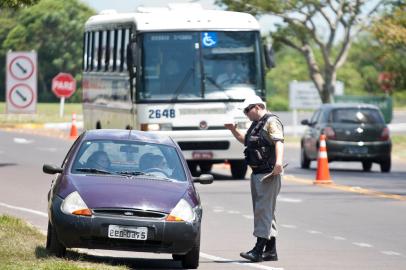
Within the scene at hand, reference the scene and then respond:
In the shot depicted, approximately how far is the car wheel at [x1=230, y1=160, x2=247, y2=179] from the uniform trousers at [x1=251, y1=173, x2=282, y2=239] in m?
14.5

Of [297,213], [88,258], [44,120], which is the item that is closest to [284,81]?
[44,120]

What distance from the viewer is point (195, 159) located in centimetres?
2866

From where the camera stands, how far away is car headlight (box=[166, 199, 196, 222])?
46.0 feet

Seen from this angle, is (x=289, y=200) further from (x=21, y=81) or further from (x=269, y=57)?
(x=21, y=81)

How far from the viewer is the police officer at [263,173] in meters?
15.2

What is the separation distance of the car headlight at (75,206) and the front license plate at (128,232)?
0.88 ft

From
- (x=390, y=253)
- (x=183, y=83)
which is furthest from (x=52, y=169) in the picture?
(x=183, y=83)

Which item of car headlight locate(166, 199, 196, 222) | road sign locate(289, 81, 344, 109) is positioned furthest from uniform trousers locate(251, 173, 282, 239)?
road sign locate(289, 81, 344, 109)

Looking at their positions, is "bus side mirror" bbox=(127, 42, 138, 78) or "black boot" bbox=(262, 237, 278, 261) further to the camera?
"bus side mirror" bbox=(127, 42, 138, 78)

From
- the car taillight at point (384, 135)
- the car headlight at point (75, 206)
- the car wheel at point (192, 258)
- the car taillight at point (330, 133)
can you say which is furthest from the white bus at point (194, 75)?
the car headlight at point (75, 206)

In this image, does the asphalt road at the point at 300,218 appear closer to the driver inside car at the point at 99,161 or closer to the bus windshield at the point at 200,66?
the driver inside car at the point at 99,161

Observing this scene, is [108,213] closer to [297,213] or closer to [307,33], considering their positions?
[297,213]

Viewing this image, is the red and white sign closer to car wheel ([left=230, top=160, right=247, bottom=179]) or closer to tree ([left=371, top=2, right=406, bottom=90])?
tree ([left=371, top=2, right=406, bottom=90])

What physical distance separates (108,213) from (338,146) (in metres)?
19.9
